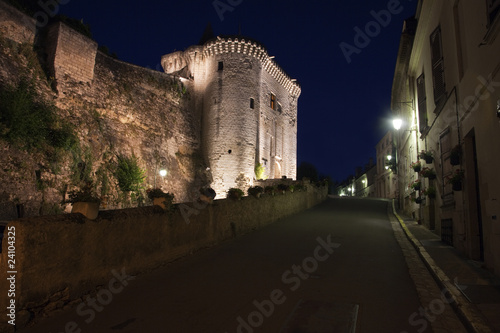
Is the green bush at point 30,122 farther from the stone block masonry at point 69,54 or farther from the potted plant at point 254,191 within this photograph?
the potted plant at point 254,191

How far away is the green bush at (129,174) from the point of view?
19719mm

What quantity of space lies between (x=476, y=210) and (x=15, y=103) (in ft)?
56.0

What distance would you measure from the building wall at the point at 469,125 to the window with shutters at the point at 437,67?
144 mm

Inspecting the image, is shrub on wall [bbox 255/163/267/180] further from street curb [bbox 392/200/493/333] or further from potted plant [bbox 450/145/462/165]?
street curb [bbox 392/200/493/333]

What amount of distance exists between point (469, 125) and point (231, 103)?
2315 centimetres

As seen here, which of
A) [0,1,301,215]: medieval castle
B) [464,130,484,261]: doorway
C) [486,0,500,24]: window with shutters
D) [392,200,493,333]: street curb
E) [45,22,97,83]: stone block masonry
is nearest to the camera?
[392,200,493,333]: street curb

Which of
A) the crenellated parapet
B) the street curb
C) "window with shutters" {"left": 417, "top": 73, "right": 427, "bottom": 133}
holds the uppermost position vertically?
the crenellated parapet

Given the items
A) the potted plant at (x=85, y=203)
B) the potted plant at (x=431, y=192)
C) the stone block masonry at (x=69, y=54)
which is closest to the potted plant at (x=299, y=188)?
the potted plant at (x=431, y=192)

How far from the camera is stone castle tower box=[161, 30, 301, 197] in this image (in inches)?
1096

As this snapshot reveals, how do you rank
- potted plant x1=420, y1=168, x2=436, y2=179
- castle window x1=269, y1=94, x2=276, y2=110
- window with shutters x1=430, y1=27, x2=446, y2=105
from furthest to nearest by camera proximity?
castle window x1=269, y1=94, x2=276, y2=110, potted plant x1=420, y1=168, x2=436, y2=179, window with shutters x1=430, y1=27, x2=446, y2=105

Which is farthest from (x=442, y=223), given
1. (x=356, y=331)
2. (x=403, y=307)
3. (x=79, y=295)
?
(x=79, y=295)

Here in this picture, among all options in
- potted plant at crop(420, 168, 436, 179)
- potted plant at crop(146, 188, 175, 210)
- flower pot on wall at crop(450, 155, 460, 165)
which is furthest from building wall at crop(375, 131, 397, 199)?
potted plant at crop(146, 188, 175, 210)

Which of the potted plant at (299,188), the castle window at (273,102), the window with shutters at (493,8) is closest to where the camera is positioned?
the window with shutters at (493,8)

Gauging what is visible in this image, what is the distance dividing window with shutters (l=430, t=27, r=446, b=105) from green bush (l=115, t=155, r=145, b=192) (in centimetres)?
1702
